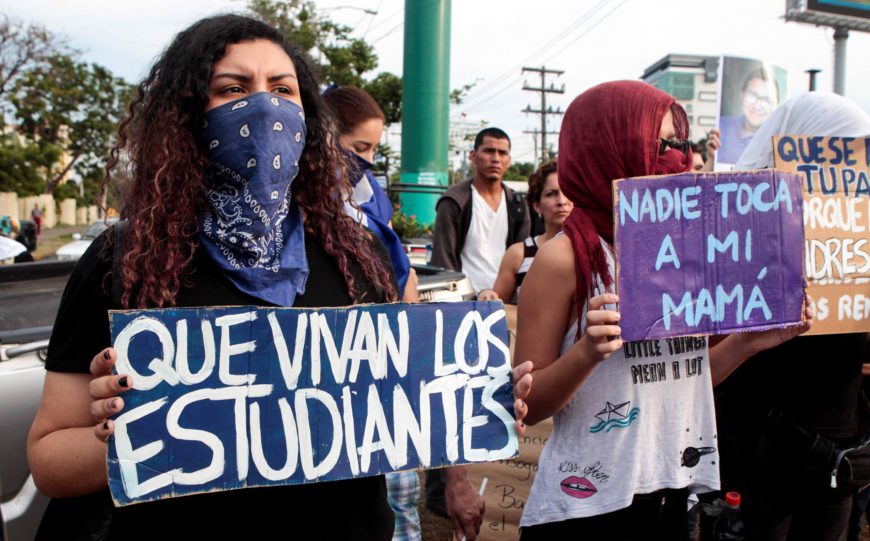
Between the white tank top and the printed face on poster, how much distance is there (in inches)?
31.3

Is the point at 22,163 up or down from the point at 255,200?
up

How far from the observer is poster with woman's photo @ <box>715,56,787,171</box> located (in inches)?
210

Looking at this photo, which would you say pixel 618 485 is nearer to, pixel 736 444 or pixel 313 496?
pixel 313 496

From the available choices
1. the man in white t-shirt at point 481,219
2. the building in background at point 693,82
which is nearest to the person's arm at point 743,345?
the man in white t-shirt at point 481,219

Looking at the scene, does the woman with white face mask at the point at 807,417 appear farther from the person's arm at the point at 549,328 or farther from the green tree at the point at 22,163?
the green tree at the point at 22,163

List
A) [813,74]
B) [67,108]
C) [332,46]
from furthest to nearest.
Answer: [67,108] → [332,46] → [813,74]

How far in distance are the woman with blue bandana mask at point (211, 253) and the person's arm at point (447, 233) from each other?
2.89 m

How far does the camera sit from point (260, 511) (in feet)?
4.68

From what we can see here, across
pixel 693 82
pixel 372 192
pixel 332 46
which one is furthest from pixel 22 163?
pixel 693 82

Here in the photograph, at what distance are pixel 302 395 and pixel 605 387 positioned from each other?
30.9 inches

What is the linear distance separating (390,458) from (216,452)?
0.37m

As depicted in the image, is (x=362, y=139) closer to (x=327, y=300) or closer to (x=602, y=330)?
(x=327, y=300)

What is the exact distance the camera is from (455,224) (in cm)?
462

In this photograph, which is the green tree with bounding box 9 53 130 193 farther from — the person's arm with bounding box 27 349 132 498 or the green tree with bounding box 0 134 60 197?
the person's arm with bounding box 27 349 132 498
